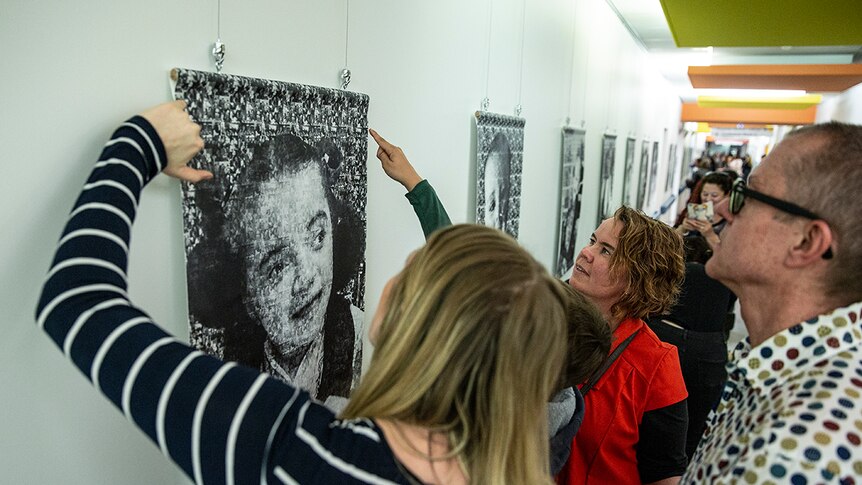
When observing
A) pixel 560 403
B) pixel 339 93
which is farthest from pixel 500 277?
pixel 339 93

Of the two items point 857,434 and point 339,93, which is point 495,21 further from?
point 857,434

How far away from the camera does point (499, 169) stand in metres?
3.02

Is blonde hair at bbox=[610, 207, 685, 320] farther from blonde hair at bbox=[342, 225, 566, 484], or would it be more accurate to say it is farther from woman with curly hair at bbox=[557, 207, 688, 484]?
blonde hair at bbox=[342, 225, 566, 484]

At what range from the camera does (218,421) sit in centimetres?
87

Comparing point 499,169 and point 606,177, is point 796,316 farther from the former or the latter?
point 606,177

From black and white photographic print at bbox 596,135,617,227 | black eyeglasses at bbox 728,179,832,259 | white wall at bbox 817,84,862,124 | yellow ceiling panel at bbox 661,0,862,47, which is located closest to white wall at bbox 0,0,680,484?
black eyeglasses at bbox 728,179,832,259

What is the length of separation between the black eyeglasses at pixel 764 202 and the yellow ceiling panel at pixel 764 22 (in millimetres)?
3018

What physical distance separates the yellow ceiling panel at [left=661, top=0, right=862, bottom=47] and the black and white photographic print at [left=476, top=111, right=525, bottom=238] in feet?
5.18

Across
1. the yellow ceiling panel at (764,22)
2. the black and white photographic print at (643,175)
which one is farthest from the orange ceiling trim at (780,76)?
the yellow ceiling panel at (764,22)

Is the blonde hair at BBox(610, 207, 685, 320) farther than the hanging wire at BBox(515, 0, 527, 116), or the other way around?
the hanging wire at BBox(515, 0, 527, 116)

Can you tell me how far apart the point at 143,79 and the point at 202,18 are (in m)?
0.21

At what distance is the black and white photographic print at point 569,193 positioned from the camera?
423 centimetres

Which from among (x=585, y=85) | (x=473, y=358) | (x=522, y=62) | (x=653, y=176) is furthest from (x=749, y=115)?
(x=473, y=358)

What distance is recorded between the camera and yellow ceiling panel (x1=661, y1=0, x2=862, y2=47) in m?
3.84
